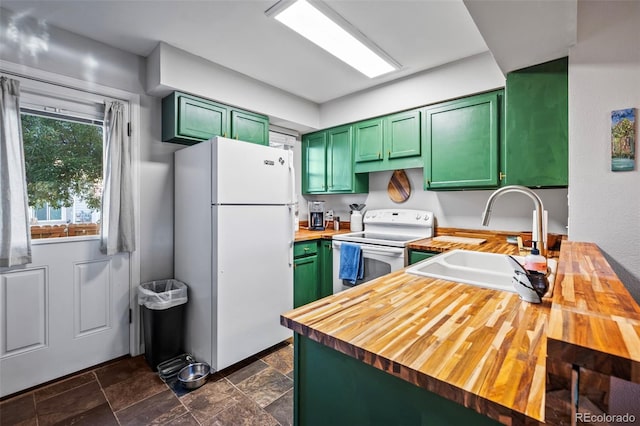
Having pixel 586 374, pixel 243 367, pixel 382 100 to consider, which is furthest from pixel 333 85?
pixel 586 374

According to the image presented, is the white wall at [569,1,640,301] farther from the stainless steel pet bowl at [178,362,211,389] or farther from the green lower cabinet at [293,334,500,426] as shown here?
the stainless steel pet bowl at [178,362,211,389]

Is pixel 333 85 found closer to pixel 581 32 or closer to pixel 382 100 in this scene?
pixel 382 100

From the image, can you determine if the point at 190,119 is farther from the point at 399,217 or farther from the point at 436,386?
the point at 436,386

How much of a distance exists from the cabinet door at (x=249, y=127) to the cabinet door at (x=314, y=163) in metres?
0.83

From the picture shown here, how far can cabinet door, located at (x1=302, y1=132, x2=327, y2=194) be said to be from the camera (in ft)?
11.8

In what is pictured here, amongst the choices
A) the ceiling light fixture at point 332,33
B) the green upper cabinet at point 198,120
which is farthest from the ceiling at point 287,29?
the green upper cabinet at point 198,120

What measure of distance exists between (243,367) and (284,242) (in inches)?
41.2

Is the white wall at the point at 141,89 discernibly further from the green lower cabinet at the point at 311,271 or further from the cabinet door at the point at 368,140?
the cabinet door at the point at 368,140

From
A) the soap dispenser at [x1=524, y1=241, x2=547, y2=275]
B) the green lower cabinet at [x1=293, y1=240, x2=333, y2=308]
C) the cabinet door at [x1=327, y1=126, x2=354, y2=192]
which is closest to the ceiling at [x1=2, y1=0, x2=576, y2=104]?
the cabinet door at [x1=327, y1=126, x2=354, y2=192]

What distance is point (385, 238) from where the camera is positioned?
2.98 m

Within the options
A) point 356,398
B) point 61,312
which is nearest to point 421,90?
point 356,398

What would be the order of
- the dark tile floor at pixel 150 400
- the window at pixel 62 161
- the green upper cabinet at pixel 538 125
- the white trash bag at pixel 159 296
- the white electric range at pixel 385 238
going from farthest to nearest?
the white electric range at pixel 385 238 < the white trash bag at pixel 159 296 < the window at pixel 62 161 < the green upper cabinet at pixel 538 125 < the dark tile floor at pixel 150 400

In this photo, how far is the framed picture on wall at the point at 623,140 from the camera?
1313 millimetres

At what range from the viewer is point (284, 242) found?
2.59m
